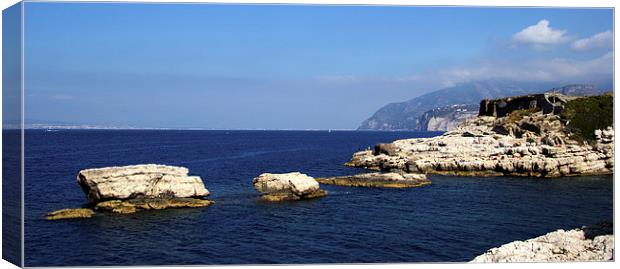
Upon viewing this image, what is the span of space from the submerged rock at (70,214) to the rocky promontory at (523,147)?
3831 centimetres

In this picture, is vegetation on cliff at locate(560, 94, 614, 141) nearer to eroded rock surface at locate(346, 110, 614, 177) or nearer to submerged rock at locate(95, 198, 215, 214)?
eroded rock surface at locate(346, 110, 614, 177)

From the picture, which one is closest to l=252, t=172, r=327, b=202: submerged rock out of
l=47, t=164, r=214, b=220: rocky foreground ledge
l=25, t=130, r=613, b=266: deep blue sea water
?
l=25, t=130, r=613, b=266: deep blue sea water

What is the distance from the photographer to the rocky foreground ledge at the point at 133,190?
116ft

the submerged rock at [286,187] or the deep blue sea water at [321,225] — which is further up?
the submerged rock at [286,187]

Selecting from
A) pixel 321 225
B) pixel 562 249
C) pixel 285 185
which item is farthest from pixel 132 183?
pixel 562 249

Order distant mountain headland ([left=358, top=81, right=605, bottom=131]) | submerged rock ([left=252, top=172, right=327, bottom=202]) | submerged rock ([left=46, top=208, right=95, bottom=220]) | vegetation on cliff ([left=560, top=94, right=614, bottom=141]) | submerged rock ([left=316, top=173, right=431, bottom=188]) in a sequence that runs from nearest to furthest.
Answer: submerged rock ([left=46, top=208, right=95, bottom=220]) → submerged rock ([left=252, top=172, right=327, bottom=202]) → submerged rock ([left=316, top=173, right=431, bottom=188]) → vegetation on cliff ([left=560, top=94, right=614, bottom=141]) → distant mountain headland ([left=358, top=81, right=605, bottom=131])

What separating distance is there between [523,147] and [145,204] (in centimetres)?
4470

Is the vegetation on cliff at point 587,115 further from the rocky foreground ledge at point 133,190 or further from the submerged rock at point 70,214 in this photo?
the submerged rock at point 70,214

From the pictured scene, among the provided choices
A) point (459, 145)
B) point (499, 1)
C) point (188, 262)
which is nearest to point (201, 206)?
point (188, 262)

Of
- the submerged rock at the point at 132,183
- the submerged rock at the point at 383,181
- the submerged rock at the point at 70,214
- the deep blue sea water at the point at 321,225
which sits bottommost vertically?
the deep blue sea water at the point at 321,225

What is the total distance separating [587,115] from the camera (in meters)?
58.5

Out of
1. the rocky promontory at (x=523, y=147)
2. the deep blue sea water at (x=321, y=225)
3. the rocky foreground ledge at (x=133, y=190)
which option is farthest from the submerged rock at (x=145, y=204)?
the rocky promontory at (x=523, y=147)

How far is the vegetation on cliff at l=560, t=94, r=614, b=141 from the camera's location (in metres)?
49.9

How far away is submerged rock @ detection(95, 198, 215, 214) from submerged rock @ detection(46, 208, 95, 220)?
1.23 m
